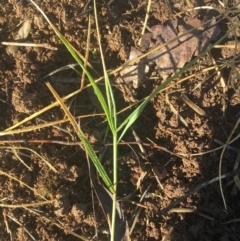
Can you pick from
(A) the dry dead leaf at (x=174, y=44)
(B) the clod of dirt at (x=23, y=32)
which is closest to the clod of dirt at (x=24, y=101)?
(B) the clod of dirt at (x=23, y=32)

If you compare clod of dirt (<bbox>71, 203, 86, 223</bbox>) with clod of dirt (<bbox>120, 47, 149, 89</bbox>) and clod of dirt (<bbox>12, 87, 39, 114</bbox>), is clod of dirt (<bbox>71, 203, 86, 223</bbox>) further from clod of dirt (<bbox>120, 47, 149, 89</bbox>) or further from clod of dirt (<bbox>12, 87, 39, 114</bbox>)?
clod of dirt (<bbox>120, 47, 149, 89</bbox>)

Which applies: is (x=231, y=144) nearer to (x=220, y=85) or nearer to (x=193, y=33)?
(x=220, y=85)

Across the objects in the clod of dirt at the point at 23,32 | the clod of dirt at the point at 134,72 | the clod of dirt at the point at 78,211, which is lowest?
the clod of dirt at the point at 78,211

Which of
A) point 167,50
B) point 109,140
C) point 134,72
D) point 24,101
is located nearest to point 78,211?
point 109,140

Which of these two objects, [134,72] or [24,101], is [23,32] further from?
[134,72]

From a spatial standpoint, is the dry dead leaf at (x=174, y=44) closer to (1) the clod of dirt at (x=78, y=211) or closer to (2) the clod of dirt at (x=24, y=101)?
(2) the clod of dirt at (x=24, y=101)

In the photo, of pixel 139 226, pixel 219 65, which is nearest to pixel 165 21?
pixel 219 65
